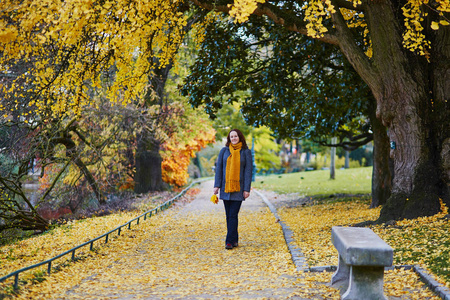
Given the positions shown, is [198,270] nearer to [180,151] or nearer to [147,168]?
[147,168]

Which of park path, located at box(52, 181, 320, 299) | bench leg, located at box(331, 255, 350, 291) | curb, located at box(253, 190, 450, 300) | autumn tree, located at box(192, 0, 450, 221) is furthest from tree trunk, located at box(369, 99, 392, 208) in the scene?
bench leg, located at box(331, 255, 350, 291)

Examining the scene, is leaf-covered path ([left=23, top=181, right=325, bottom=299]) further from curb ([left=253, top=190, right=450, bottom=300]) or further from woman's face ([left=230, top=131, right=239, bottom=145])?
woman's face ([left=230, top=131, right=239, bottom=145])

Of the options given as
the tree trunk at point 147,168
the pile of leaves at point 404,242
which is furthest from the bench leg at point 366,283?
the tree trunk at point 147,168

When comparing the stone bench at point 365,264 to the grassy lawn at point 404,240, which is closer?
the stone bench at point 365,264

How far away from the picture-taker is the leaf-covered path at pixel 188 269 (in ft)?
18.4

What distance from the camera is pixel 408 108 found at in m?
9.13

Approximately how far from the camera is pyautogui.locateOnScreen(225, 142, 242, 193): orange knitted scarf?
27.7ft

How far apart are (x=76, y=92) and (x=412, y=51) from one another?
679 cm

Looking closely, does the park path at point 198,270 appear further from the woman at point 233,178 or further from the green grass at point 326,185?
the green grass at point 326,185

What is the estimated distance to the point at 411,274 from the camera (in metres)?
6.00

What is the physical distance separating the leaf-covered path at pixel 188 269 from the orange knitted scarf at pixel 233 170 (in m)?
1.13

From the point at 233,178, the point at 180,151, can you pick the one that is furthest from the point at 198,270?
the point at 180,151

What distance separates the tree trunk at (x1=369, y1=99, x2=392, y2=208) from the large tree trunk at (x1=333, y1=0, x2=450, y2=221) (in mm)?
4650

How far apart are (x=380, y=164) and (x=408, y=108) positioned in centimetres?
531
